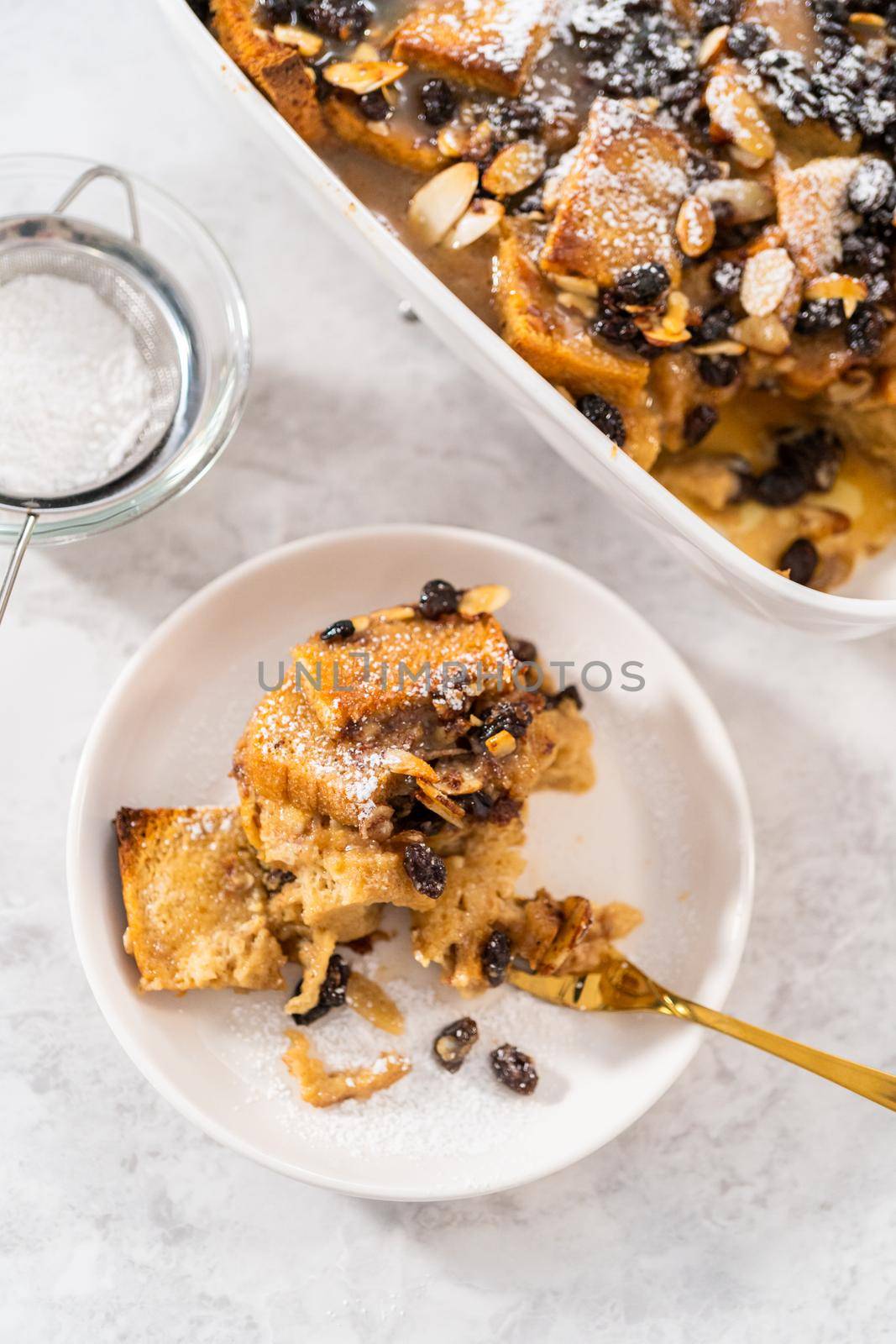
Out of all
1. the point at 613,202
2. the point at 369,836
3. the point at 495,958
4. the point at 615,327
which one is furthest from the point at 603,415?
the point at 495,958

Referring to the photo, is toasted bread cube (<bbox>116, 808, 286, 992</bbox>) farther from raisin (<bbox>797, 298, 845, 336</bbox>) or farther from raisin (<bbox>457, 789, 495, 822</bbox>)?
raisin (<bbox>797, 298, 845, 336</bbox>)

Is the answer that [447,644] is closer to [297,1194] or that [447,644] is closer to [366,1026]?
[366,1026]

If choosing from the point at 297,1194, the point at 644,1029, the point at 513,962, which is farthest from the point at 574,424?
the point at 297,1194

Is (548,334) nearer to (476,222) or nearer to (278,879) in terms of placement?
(476,222)

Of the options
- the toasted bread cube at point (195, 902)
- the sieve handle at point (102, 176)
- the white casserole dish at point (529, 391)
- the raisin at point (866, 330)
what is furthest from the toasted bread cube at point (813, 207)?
the toasted bread cube at point (195, 902)

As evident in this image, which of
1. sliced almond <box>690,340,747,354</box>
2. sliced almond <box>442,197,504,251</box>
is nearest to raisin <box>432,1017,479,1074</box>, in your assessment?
sliced almond <box>690,340,747,354</box>
